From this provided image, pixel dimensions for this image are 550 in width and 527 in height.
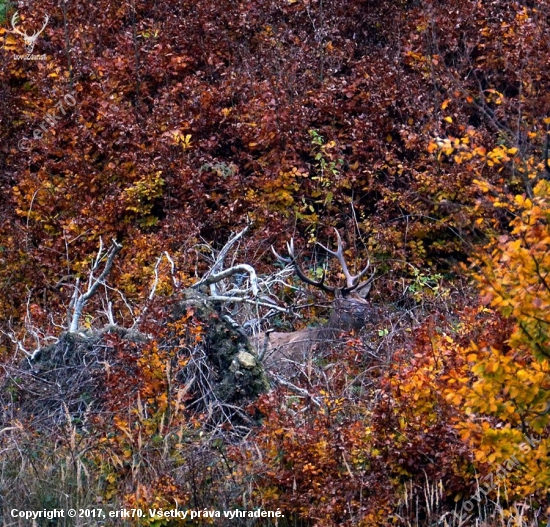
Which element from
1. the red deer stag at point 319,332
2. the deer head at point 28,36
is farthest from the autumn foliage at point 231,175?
the red deer stag at point 319,332

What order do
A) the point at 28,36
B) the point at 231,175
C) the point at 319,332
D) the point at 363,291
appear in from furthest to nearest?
the point at 28,36
the point at 231,175
the point at 363,291
the point at 319,332

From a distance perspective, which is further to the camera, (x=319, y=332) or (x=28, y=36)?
(x=28, y=36)

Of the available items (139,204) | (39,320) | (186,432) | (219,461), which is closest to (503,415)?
(219,461)

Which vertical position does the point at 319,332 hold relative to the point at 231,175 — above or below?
below

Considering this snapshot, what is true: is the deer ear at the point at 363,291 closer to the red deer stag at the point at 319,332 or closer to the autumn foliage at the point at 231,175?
the red deer stag at the point at 319,332

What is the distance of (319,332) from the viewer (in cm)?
880

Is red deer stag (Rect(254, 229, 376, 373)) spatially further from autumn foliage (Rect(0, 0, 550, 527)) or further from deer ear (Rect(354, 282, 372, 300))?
autumn foliage (Rect(0, 0, 550, 527))

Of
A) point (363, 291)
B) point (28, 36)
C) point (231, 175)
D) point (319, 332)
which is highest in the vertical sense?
point (28, 36)

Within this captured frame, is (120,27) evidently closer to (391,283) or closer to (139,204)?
(139,204)

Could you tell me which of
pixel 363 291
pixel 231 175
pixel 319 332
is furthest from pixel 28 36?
pixel 319 332

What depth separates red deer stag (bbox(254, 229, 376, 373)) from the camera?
25.9 ft

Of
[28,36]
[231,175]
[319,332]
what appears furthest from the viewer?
[28,36]

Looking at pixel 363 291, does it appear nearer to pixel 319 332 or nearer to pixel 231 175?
pixel 319 332

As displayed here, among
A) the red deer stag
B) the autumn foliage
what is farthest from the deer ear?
the autumn foliage
